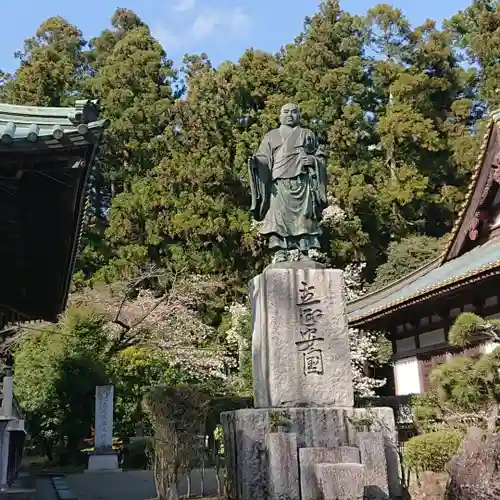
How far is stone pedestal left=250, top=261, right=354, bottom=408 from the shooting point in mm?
6508

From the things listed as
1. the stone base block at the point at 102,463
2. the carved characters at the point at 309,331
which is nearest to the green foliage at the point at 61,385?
the stone base block at the point at 102,463

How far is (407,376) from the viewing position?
47.9ft

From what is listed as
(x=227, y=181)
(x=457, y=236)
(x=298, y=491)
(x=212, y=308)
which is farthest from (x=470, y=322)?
(x=227, y=181)

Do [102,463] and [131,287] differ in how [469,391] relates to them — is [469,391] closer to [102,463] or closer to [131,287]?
[102,463]

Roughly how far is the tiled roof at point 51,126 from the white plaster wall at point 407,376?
464 inches

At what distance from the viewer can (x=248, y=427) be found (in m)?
6.15


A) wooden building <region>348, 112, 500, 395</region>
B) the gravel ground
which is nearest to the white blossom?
wooden building <region>348, 112, 500, 395</region>

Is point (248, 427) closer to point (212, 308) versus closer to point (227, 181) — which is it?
point (212, 308)

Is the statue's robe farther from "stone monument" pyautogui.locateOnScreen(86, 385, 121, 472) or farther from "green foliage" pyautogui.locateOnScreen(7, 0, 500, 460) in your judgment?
"green foliage" pyautogui.locateOnScreen(7, 0, 500, 460)

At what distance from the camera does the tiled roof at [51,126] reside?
3.46 m

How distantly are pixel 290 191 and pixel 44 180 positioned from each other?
3815mm

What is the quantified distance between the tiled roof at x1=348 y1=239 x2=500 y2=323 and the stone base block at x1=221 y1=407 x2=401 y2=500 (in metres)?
3.64

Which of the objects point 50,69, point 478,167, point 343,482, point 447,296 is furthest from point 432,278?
point 50,69

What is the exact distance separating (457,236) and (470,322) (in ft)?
22.7
